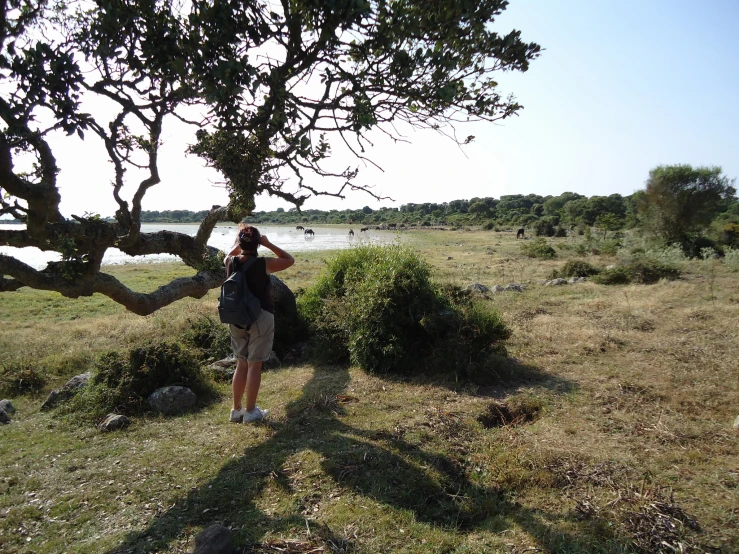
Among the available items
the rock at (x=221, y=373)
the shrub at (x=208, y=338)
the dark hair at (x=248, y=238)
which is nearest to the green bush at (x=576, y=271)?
the shrub at (x=208, y=338)

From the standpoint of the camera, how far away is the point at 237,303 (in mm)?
5156

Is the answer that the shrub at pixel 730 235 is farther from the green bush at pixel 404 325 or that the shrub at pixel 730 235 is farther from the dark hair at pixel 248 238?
the dark hair at pixel 248 238

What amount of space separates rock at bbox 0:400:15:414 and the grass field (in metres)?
0.11

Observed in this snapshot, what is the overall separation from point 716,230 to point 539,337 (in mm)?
28932

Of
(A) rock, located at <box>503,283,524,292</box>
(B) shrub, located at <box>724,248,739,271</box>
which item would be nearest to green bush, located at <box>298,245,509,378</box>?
(A) rock, located at <box>503,283,524,292</box>

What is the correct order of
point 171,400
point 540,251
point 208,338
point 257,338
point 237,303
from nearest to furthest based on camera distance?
point 237,303 → point 257,338 → point 171,400 → point 208,338 → point 540,251

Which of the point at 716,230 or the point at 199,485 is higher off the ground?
the point at 716,230

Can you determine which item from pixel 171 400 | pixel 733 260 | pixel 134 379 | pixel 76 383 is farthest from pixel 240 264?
pixel 733 260

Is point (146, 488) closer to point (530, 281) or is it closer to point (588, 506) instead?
point (588, 506)

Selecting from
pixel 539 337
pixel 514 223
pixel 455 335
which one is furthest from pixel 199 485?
pixel 514 223

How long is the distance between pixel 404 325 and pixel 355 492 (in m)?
4.04

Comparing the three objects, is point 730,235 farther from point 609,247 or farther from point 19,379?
point 19,379

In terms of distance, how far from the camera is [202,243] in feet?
22.4

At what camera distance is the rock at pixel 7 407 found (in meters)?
6.84
